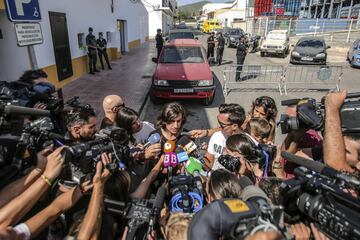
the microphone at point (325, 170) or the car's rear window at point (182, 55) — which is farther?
the car's rear window at point (182, 55)

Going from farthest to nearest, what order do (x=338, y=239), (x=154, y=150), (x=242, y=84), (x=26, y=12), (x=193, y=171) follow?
(x=242, y=84), (x=26, y=12), (x=154, y=150), (x=193, y=171), (x=338, y=239)

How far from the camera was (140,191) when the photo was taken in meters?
2.38

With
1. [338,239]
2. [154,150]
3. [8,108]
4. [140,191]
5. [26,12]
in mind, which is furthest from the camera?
[26,12]

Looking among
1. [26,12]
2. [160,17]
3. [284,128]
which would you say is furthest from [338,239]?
[160,17]

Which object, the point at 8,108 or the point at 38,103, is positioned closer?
the point at 8,108

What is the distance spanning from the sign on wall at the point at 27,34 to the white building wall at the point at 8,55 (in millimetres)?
3371

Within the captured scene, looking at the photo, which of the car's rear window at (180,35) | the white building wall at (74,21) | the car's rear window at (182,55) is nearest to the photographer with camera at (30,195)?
the white building wall at (74,21)

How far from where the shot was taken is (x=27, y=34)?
146 inches

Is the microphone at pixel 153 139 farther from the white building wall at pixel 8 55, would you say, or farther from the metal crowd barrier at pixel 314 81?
the metal crowd barrier at pixel 314 81

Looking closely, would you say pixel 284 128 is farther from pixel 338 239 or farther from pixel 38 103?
pixel 38 103

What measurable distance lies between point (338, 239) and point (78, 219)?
63.4 inches

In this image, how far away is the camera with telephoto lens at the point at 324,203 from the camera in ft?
3.67

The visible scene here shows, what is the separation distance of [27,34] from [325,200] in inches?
159

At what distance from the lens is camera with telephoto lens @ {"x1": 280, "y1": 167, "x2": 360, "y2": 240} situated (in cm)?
112
